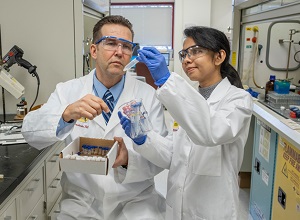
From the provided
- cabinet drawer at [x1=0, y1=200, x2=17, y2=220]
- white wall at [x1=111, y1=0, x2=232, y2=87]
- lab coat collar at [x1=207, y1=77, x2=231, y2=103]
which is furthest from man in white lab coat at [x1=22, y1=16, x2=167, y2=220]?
white wall at [x1=111, y1=0, x2=232, y2=87]

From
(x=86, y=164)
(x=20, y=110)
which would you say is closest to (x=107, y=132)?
(x=86, y=164)

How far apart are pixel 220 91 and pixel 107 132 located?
561mm

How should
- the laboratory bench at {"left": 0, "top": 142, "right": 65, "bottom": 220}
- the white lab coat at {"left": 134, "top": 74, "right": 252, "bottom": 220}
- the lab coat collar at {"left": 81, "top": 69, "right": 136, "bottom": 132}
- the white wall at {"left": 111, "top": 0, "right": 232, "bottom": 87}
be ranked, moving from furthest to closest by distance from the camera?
the white wall at {"left": 111, "top": 0, "right": 232, "bottom": 87} < the lab coat collar at {"left": 81, "top": 69, "right": 136, "bottom": 132} < the laboratory bench at {"left": 0, "top": 142, "right": 65, "bottom": 220} < the white lab coat at {"left": 134, "top": 74, "right": 252, "bottom": 220}

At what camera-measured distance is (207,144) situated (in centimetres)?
123

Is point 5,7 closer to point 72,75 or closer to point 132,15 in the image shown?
point 72,75

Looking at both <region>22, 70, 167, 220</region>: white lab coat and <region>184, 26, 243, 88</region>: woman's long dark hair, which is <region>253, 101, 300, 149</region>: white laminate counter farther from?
<region>22, 70, 167, 220</region>: white lab coat

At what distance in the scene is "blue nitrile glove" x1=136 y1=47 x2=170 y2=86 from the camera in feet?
4.31

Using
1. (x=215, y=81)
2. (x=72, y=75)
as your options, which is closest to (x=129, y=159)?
(x=215, y=81)

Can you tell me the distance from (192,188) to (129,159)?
1.02 feet

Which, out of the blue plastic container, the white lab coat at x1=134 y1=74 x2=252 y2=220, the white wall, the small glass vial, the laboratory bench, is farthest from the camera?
the white wall

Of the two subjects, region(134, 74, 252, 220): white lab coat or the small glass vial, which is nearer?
region(134, 74, 252, 220): white lab coat

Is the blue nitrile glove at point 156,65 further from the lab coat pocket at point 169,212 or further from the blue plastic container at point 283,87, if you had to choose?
the blue plastic container at point 283,87

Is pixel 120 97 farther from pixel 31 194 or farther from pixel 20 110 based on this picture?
pixel 20 110

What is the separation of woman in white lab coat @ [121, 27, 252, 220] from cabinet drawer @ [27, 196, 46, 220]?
69 cm
